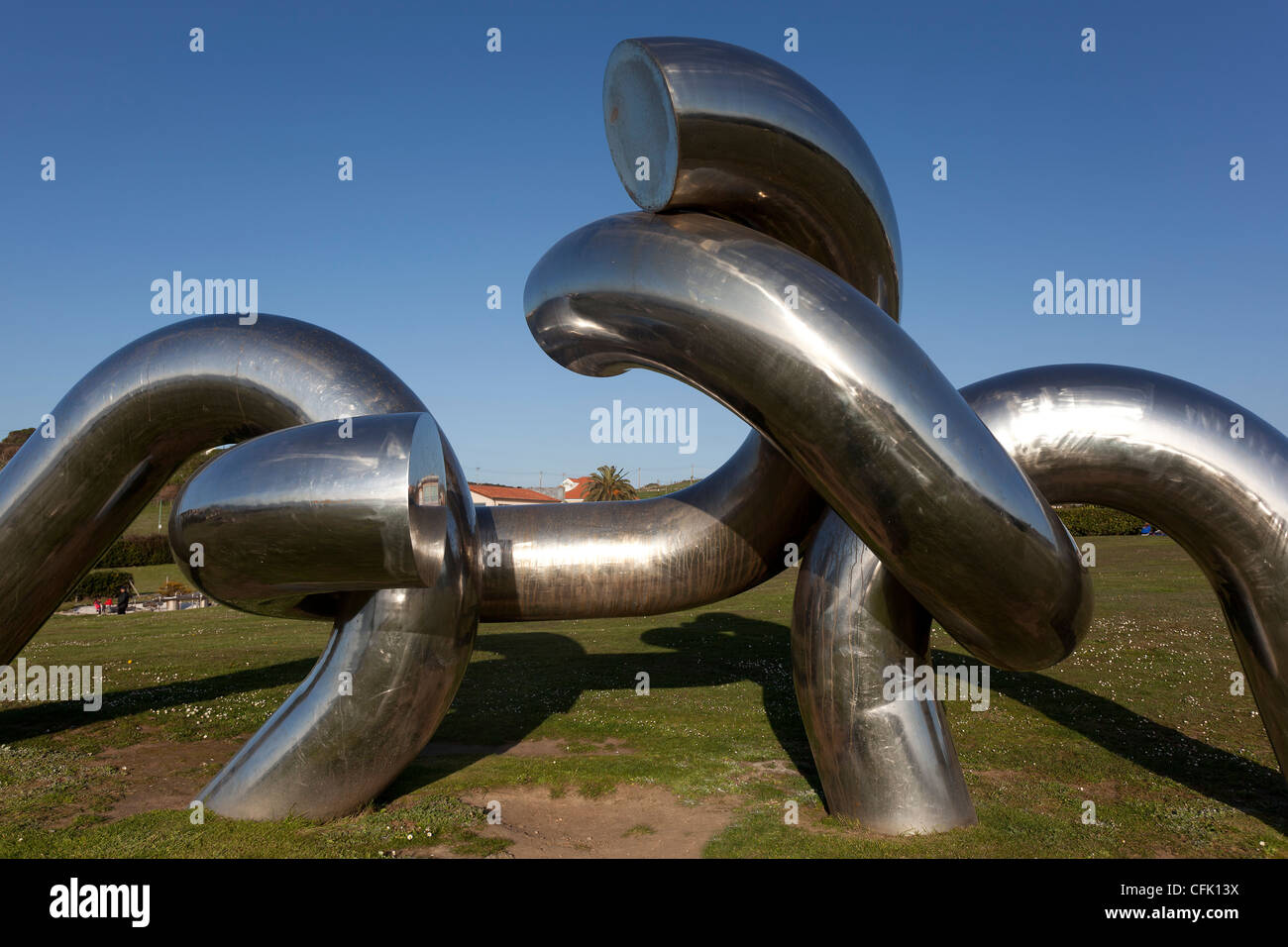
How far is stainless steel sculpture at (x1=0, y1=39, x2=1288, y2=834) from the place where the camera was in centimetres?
418

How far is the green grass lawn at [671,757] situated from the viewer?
17.3 ft

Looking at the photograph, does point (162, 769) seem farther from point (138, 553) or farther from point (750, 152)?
point (138, 553)

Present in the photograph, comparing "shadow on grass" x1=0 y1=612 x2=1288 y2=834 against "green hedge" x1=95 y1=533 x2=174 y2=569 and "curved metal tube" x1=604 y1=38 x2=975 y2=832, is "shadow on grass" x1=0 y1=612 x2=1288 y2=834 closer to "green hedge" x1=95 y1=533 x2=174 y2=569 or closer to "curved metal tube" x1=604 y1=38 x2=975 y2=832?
"curved metal tube" x1=604 y1=38 x2=975 y2=832

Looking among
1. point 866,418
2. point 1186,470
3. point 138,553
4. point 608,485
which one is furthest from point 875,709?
point 608,485

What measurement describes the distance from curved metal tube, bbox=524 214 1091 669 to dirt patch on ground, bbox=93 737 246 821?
16.0 ft

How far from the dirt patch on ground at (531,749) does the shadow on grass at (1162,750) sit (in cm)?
421

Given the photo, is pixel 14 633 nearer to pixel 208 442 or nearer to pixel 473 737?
pixel 208 442

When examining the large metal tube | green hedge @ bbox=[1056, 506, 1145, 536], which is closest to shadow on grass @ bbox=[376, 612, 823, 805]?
the large metal tube

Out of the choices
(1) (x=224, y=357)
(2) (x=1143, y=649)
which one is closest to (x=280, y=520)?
(1) (x=224, y=357)

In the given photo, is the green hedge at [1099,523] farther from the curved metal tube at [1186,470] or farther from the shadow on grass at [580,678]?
the curved metal tube at [1186,470]

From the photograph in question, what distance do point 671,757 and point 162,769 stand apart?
4187 millimetres

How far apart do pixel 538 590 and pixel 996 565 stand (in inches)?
128


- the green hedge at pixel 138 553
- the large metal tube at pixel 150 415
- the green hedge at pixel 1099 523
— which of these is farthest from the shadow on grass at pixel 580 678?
the green hedge at pixel 138 553

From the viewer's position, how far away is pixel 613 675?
11078mm
